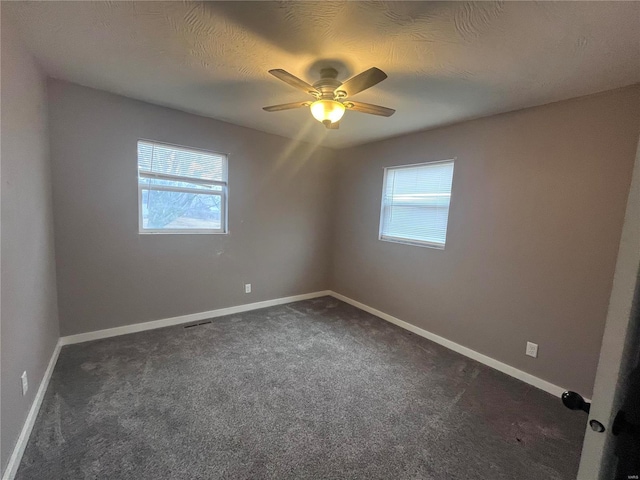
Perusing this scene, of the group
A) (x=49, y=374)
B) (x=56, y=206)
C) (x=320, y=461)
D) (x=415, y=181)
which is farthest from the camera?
(x=415, y=181)

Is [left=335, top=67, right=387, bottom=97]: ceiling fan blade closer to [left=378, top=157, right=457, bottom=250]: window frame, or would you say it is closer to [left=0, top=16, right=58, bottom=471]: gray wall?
[left=378, top=157, right=457, bottom=250]: window frame

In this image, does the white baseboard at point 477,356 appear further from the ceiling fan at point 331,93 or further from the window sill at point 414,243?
the ceiling fan at point 331,93

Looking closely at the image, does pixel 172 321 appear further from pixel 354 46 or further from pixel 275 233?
pixel 354 46

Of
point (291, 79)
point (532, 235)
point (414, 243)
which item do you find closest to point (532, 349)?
point (532, 235)

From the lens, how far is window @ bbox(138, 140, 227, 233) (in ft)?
9.50

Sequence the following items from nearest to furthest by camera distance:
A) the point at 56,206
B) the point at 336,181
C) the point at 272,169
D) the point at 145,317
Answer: the point at 56,206, the point at 145,317, the point at 272,169, the point at 336,181

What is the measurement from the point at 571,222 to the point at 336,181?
2943 mm

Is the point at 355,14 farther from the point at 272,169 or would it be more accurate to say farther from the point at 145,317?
the point at 145,317

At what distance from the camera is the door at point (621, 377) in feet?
2.05

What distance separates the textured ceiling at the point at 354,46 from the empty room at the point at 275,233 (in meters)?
0.02

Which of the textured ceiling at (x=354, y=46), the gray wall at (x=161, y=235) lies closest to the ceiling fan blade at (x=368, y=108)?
the textured ceiling at (x=354, y=46)

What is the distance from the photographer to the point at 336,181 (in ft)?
14.4

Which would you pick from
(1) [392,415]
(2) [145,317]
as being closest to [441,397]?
(1) [392,415]

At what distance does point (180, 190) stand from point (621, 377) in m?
3.48
